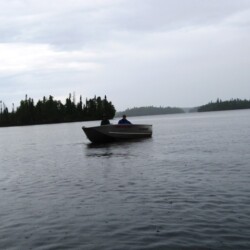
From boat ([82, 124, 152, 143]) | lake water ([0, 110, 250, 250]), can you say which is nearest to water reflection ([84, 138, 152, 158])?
boat ([82, 124, 152, 143])

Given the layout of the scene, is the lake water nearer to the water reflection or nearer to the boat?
the water reflection

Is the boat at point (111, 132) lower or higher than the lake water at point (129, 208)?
higher

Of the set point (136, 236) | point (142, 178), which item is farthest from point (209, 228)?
point (142, 178)

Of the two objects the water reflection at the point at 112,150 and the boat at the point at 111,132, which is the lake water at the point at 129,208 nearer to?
the water reflection at the point at 112,150

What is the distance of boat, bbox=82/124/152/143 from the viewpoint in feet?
141

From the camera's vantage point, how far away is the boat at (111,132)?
141ft

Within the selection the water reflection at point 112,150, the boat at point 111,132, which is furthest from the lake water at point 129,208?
the boat at point 111,132

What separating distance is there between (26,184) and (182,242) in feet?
37.6

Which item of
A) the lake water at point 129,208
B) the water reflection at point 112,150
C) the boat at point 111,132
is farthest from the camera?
the boat at point 111,132

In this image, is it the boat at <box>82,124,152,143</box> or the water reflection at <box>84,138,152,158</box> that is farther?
the boat at <box>82,124,152,143</box>

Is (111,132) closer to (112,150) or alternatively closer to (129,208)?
(112,150)

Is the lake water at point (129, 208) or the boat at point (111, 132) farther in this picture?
the boat at point (111, 132)

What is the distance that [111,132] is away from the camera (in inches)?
1720

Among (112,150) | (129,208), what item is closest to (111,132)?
(112,150)
